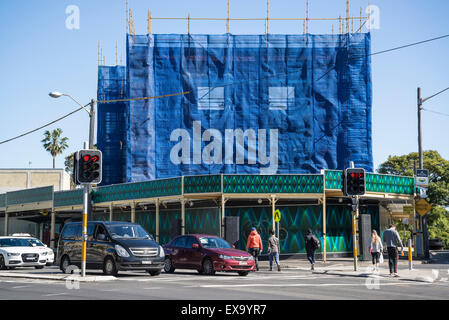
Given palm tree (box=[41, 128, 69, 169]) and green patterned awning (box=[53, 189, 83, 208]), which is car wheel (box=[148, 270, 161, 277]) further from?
palm tree (box=[41, 128, 69, 169])

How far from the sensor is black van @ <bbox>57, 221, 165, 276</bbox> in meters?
20.4

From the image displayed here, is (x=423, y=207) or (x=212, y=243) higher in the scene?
(x=423, y=207)

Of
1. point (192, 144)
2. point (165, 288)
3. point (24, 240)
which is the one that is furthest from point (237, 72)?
point (165, 288)

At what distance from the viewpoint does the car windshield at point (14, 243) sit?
27250 millimetres

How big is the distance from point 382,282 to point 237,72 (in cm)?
2451

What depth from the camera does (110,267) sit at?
817 inches

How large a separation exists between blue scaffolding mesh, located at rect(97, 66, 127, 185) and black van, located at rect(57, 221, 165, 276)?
21.1m


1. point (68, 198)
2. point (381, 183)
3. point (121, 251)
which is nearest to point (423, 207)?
point (381, 183)

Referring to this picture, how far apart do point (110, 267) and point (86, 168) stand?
3411 millimetres

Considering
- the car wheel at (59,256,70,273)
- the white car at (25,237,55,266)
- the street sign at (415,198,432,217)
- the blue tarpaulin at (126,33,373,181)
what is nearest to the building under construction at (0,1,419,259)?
the blue tarpaulin at (126,33,373,181)

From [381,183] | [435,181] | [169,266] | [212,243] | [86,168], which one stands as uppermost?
[435,181]

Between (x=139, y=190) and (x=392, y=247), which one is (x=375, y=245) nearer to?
(x=392, y=247)

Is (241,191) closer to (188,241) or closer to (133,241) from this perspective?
(188,241)

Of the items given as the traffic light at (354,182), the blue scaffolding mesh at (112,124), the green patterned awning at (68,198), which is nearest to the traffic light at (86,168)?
the traffic light at (354,182)
